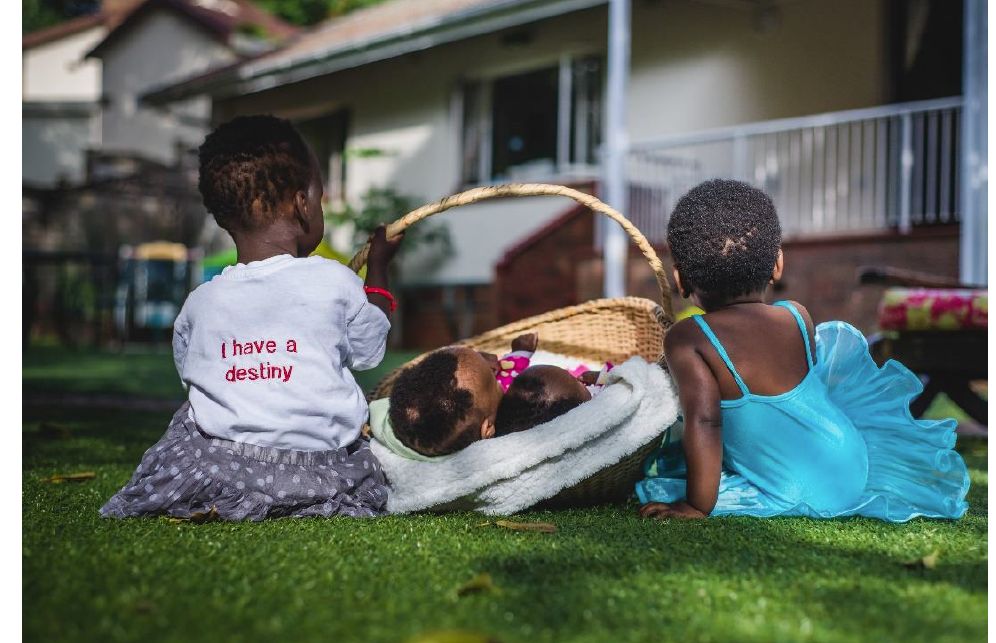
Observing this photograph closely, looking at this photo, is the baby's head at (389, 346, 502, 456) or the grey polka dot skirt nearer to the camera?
the grey polka dot skirt

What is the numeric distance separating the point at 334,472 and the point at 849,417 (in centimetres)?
149

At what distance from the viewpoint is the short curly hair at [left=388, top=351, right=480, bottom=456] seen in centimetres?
272

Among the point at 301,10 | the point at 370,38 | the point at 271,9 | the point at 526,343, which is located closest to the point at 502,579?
the point at 526,343

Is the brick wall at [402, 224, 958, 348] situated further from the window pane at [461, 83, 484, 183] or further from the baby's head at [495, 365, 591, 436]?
the baby's head at [495, 365, 591, 436]

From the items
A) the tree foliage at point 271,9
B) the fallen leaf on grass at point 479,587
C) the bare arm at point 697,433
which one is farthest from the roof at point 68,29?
the fallen leaf on grass at point 479,587

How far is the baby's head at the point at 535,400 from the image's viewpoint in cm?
286

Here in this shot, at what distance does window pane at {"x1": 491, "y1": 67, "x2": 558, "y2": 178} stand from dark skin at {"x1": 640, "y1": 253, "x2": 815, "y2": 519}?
8.87 metres

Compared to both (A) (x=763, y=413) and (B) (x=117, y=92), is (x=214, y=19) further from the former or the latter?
(A) (x=763, y=413)

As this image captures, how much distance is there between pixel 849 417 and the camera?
9.18 feet

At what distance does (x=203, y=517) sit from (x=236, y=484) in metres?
0.12

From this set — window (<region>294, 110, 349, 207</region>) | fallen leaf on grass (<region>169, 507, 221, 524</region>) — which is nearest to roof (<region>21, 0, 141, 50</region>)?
window (<region>294, 110, 349, 207</region>)

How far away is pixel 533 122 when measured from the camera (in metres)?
11.7

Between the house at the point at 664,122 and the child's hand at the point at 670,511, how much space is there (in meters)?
5.90
